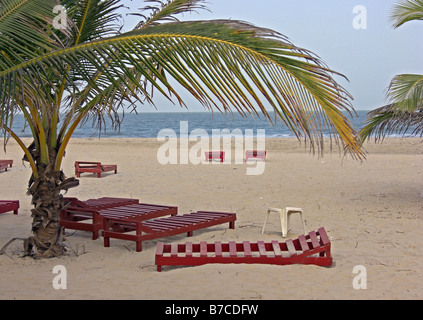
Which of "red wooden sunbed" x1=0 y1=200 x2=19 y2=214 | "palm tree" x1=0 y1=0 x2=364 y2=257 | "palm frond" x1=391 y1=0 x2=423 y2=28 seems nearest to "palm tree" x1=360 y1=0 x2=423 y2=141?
"palm frond" x1=391 y1=0 x2=423 y2=28

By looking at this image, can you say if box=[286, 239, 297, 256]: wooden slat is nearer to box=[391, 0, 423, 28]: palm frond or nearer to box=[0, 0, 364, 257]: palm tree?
box=[0, 0, 364, 257]: palm tree

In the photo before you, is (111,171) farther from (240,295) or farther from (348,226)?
(240,295)

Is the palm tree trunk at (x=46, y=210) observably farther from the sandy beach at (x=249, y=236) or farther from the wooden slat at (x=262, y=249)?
the wooden slat at (x=262, y=249)

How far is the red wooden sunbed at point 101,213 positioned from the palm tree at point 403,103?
401 centimetres

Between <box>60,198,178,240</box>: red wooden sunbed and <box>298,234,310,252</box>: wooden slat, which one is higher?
<box>60,198,178,240</box>: red wooden sunbed

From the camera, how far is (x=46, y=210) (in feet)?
19.9

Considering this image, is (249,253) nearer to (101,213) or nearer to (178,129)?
(101,213)

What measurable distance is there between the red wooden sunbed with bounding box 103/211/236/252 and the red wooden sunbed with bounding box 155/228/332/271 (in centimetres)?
57

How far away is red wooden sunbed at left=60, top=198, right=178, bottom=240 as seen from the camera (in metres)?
7.23

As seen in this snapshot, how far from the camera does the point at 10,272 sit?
561cm

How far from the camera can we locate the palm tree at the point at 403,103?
846cm

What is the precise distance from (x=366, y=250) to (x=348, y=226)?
4.98ft

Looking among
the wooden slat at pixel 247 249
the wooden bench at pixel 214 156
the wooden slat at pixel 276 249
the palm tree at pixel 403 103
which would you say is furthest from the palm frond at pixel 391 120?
the wooden bench at pixel 214 156
